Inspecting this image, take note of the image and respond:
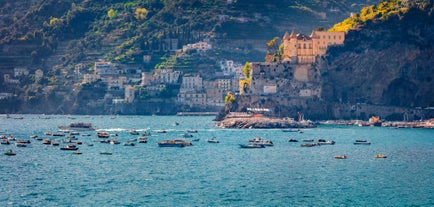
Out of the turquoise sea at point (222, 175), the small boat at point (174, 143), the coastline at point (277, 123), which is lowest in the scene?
the turquoise sea at point (222, 175)

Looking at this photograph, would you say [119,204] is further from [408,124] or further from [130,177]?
[408,124]

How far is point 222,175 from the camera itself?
112 m

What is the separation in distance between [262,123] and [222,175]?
78899mm

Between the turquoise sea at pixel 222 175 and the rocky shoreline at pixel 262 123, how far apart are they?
2818 centimetres

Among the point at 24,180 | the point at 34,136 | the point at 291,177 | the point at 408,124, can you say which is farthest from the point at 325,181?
the point at 408,124

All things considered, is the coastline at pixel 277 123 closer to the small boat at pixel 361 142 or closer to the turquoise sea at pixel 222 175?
the turquoise sea at pixel 222 175

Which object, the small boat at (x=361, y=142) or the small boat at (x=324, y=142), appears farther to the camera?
the small boat at (x=361, y=142)

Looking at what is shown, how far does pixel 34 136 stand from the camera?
163750 mm

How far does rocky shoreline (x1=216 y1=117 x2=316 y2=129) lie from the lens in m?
188

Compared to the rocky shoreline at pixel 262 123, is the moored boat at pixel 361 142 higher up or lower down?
lower down

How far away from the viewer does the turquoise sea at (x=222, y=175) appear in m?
95.4

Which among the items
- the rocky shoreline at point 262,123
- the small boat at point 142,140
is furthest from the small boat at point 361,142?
the rocky shoreline at point 262,123

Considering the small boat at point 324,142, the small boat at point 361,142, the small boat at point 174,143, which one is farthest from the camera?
the small boat at point 361,142

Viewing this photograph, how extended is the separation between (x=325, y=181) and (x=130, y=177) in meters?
18.6
